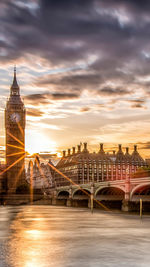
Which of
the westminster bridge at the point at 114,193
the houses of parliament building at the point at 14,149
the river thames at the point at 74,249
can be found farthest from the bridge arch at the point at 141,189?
the houses of parliament building at the point at 14,149

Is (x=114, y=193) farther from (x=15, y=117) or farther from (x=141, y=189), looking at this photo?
(x=15, y=117)

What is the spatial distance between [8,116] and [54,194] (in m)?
48.8

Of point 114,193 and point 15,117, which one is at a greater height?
point 15,117

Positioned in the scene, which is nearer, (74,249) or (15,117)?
(74,249)

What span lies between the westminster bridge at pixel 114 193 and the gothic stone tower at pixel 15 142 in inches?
1110

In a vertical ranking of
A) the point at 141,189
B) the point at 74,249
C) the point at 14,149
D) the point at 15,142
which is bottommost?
the point at 141,189

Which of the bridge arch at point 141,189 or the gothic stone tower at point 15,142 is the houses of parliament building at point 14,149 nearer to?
the gothic stone tower at point 15,142

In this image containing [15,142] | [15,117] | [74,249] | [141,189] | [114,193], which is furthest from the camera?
[15,117]

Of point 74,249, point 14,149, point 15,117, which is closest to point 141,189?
point 74,249

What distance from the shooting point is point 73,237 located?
35.2 meters

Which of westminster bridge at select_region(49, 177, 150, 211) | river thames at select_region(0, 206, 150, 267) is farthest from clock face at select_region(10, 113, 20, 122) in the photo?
river thames at select_region(0, 206, 150, 267)

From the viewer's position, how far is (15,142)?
572 ft

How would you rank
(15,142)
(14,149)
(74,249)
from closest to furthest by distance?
(74,249), (14,149), (15,142)

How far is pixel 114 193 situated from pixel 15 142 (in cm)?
8011
